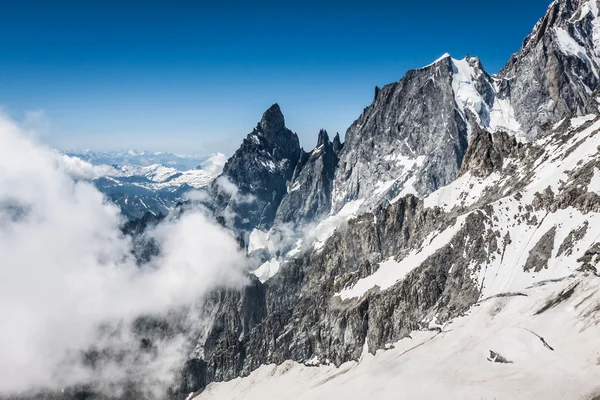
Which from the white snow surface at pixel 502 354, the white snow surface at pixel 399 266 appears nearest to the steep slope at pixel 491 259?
the white snow surface at pixel 399 266

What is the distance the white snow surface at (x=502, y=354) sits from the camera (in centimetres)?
9275

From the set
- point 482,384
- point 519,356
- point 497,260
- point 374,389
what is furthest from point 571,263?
point 374,389

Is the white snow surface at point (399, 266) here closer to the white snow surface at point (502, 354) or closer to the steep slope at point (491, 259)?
the steep slope at point (491, 259)

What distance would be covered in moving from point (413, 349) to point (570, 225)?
2283 inches

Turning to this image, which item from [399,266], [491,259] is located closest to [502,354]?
[491,259]

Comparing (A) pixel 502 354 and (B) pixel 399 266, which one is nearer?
(A) pixel 502 354

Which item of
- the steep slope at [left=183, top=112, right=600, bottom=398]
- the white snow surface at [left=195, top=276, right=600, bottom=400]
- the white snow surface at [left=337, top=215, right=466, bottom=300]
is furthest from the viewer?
the white snow surface at [left=337, top=215, right=466, bottom=300]

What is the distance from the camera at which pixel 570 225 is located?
130 m

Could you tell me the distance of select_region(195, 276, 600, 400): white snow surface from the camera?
92.8 metres

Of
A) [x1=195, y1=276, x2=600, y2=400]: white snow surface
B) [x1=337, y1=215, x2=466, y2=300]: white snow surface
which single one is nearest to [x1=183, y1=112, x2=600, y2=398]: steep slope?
[x1=337, y1=215, x2=466, y2=300]: white snow surface

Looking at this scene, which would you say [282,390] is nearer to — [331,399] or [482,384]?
[331,399]

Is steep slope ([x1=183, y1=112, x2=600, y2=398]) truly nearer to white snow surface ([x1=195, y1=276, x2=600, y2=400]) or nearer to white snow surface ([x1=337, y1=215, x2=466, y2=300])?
white snow surface ([x1=337, y1=215, x2=466, y2=300])

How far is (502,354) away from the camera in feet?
354

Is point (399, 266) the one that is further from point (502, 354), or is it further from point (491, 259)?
point (502, 354)
